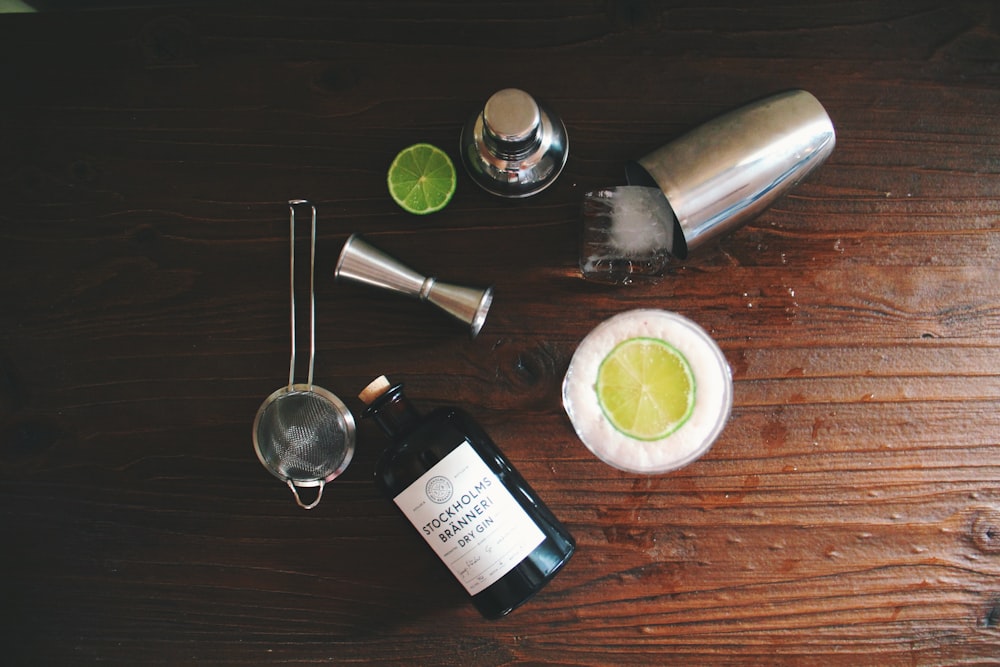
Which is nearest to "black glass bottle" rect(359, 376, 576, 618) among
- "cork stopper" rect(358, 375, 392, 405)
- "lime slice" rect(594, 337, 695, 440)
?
"cork stopper" rect(358, 375, 392, 405)

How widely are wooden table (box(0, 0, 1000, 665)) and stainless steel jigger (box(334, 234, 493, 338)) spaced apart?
0.20 ft

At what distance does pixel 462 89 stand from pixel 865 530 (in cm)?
112

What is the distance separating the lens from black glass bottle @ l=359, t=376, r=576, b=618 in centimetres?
107

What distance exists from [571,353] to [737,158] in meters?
0.44

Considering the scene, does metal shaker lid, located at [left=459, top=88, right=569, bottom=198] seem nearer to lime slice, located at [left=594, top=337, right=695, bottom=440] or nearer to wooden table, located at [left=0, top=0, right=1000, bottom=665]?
wooden table, located at [left=0, top=0, right=1000, bottom=665]

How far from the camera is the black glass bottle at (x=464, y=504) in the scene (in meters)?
1.07

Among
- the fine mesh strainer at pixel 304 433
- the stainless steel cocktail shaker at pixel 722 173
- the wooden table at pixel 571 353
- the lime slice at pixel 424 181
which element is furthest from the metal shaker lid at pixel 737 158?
the fine mesh strainer at pixel 304 433

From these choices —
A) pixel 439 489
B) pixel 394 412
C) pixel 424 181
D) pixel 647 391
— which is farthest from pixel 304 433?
pixel 647 391

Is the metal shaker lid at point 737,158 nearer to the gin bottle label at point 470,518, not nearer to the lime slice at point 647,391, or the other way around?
the lime slice at point 647,391

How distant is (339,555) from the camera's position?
4.09 ft

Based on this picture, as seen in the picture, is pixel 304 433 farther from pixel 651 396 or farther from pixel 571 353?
pixel 651 396

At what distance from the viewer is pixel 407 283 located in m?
1.18

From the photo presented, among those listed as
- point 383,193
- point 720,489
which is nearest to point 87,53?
point 383,193

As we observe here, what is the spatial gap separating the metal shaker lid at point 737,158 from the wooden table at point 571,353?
0.13 meters
